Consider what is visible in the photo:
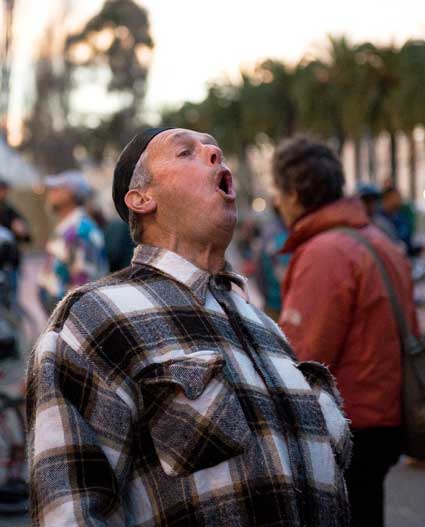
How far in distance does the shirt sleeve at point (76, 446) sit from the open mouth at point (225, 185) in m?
0.41

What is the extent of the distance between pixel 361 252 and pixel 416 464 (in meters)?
3.65

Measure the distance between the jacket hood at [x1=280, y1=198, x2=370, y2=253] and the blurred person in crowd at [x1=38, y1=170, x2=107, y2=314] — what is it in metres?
3.52

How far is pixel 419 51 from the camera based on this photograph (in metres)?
31.8

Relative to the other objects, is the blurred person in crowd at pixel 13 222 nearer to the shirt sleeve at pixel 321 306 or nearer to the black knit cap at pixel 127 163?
the shirt sleeve at pixel 321 306

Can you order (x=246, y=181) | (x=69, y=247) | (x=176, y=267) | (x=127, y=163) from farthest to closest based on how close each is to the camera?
(x=246, y=181)
(x=69, y=247)
(x=127, y=163)
(x=176, y=267)

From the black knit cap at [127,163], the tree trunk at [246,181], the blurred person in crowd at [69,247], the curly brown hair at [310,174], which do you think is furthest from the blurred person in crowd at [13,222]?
the tree trunk at [246,181]

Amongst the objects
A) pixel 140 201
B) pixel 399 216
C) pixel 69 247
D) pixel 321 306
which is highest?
pixel 140 201

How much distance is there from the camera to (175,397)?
1961mm

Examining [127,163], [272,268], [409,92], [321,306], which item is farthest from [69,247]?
[409,92]

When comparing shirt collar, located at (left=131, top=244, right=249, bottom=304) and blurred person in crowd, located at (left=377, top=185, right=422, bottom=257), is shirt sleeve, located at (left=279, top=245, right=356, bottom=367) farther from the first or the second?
blurred person in crowd, located at (left=377, top=185, right=422, bottom=257)

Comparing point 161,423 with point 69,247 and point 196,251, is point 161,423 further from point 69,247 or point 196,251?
point 69,247

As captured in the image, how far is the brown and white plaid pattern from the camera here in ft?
6.29

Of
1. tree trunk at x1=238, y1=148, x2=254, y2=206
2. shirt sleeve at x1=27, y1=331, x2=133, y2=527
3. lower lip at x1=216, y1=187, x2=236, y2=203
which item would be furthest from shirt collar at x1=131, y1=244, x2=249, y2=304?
tree trunk at x1=238, y1=148, x2=254, y2=206

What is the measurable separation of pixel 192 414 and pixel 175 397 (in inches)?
1.6
